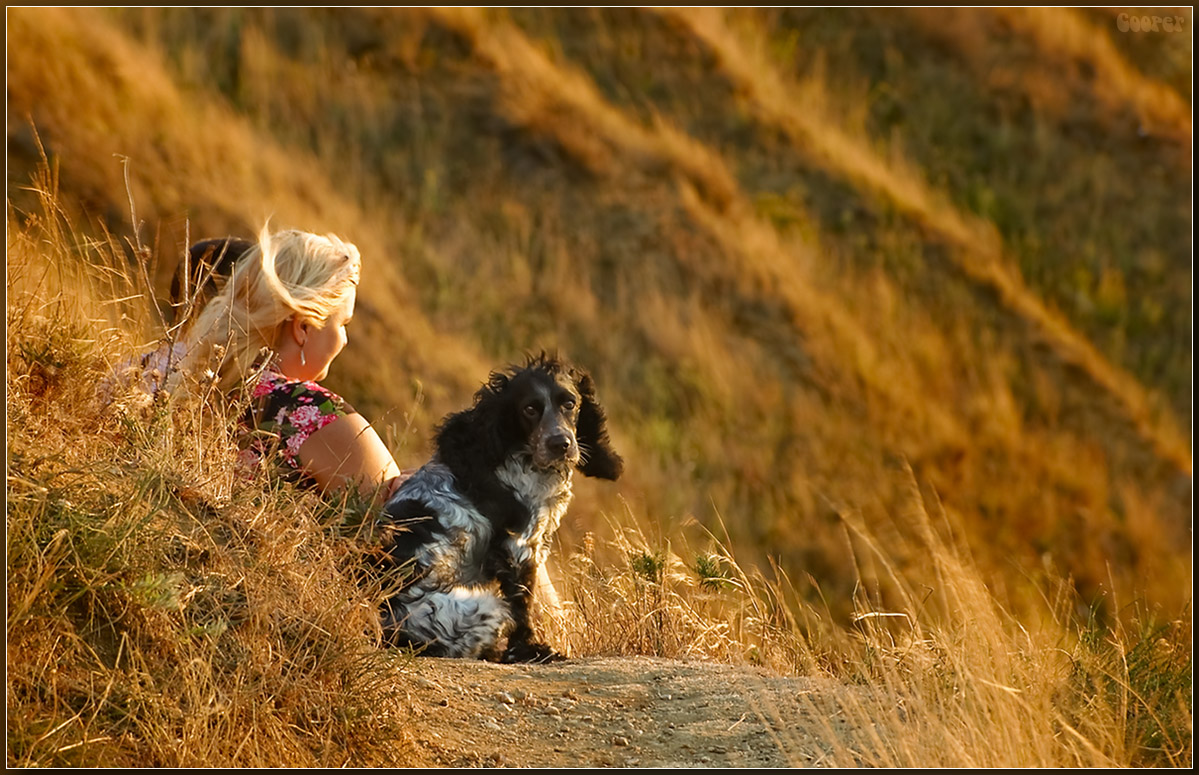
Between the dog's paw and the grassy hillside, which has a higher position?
the dog's paw

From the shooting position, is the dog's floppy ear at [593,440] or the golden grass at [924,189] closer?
the dog's floppy ear at [593,440]

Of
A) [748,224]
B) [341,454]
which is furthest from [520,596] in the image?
[748,224]

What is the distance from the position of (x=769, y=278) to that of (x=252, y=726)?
46.2 ft

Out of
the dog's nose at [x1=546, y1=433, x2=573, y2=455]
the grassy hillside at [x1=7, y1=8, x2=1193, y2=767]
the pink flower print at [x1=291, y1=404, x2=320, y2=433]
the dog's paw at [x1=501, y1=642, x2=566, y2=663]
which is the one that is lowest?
the grassy hillside at [x1=7, y1=8, x2=1193, y2=767]

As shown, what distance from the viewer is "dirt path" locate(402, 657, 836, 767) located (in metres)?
4.23

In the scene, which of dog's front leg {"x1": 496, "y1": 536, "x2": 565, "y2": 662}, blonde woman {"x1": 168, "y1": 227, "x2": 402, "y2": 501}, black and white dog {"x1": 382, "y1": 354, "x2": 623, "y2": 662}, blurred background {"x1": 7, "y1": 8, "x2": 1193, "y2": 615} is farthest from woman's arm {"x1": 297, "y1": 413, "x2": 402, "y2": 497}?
blurred background {"x1": 7, "y1": 8, "x2": 1193, "y2": 615}

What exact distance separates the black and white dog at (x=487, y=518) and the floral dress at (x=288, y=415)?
1.39 feet

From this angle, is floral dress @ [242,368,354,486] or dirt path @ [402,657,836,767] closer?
dirt path @ [402,657,836,767]

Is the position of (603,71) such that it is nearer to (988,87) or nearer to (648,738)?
(988,87)

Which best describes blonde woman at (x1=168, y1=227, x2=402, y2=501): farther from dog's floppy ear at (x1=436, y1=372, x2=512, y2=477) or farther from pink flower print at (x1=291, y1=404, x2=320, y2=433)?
dog's floppy ear at (x1=436, y1=372, x2=512, y2=477)

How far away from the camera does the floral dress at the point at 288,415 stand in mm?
5120

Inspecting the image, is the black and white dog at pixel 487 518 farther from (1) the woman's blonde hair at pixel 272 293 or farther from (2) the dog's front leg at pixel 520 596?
(1) the woman's blonde hair at pixel 272 293

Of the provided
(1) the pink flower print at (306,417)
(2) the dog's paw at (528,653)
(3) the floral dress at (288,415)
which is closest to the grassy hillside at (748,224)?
(3) the floral dress at (288,415)

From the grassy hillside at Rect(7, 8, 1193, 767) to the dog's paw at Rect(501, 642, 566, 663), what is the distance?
7879 mm
